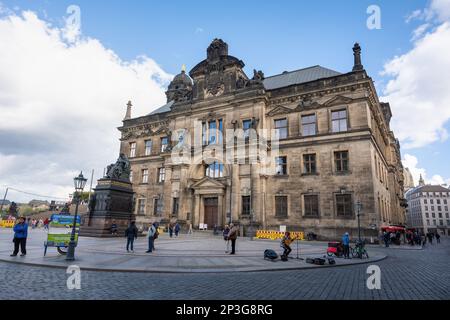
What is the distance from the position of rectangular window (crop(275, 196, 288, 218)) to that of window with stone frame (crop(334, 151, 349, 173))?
631 centimetres

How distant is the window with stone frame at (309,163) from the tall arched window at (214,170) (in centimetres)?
973

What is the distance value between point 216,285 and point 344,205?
891 inches

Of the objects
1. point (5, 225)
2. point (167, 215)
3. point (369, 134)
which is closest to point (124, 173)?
point (167, 215)

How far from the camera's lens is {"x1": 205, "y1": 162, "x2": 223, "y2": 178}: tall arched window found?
3385cm

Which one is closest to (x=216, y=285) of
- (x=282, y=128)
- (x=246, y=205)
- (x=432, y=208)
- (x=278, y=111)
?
(x=246, y=205)

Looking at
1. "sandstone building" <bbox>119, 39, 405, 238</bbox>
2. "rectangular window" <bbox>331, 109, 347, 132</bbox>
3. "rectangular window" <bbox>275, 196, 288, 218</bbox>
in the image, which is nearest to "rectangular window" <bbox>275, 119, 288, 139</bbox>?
"sandstone building" <bbox>119, 39, 405, 238</bbox>

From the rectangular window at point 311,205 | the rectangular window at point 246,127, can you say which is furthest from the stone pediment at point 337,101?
the rectangular window at point 311,205

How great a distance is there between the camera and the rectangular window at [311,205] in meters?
28.4

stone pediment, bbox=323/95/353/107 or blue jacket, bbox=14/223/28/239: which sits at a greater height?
stone pediment, bbox=323/95/353/107

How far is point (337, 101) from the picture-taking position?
96.2 feet

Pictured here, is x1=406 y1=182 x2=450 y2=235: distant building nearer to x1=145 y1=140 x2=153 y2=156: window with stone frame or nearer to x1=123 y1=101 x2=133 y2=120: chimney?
x1=145 y1=140 x2=153 y2=156: window with stone frame

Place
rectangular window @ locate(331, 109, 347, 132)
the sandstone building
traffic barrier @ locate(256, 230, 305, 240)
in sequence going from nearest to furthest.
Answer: traffic barrier @ locate(256, 230, 305, 240)
the sandstone building
rectangular window @ locate(331, 109, 347, 132)
